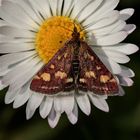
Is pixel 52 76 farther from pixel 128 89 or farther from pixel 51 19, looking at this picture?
pixel 128 89

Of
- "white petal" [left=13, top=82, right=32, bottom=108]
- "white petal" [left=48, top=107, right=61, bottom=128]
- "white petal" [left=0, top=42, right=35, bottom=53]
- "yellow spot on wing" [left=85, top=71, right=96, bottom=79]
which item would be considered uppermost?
"white petal" [left=0, top=42, right=35, bottom=53]

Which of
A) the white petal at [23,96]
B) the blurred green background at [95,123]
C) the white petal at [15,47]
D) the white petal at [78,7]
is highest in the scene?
the white petal at [78,7]

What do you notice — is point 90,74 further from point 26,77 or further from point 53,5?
point 53,5

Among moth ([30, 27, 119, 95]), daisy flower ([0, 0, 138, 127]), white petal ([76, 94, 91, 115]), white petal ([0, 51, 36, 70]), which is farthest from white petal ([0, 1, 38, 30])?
white petal ([76, 94, 91, 115])

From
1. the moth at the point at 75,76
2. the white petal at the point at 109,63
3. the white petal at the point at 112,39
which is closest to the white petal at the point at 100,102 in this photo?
the moth at the point at 75,76

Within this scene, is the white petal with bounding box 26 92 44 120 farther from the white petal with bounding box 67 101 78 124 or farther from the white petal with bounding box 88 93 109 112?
the white petal with bounding box 88 93 109 112

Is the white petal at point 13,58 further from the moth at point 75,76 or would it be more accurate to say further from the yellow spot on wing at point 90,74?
the yellow spot on wing at point 90,74

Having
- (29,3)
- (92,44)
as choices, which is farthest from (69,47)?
(29,3)
